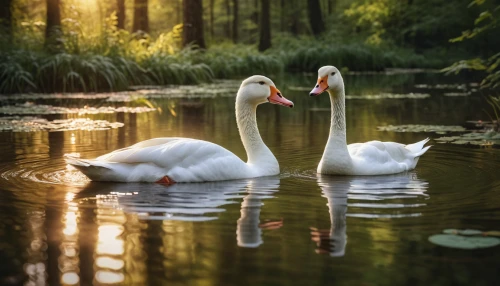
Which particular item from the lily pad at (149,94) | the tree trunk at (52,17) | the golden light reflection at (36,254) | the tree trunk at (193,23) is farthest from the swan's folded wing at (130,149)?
the tree trunk at (193,23)

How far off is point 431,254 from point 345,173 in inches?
141

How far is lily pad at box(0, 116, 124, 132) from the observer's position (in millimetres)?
12385

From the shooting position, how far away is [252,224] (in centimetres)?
552

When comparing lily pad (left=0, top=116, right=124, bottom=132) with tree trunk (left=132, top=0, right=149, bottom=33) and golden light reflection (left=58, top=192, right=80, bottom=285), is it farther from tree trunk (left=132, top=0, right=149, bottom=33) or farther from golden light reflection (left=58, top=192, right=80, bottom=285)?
tree trunk (left=132, top=0, right=149, bottom=33)

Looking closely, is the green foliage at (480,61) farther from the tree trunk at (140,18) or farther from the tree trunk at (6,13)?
the tree trunk at (140,18)

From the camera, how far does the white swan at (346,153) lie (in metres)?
8.16

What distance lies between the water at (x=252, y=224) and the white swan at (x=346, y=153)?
0.19m

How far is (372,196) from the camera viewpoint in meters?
6.80

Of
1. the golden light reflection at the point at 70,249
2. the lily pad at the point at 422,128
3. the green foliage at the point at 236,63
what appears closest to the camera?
the golden light reflection at the point at 70,249

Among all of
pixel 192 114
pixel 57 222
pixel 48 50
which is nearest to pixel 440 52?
pixel 48 50

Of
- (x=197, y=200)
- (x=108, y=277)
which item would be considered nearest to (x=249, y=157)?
(x=197, y=200)

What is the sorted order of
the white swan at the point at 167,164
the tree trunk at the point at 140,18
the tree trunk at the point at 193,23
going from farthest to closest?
the tree trunk at the point at 140,18 → the tree trunk at the point at 193,23 → the white swan at the point at 167,164

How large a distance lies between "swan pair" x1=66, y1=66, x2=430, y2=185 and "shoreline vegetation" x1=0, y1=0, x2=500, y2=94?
2.42 metres

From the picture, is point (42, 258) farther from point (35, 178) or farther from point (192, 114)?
Result: point (192, 114)
